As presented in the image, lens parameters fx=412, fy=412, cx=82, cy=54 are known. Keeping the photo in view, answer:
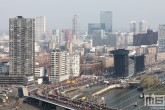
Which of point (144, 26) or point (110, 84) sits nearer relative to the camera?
point (110, 84)

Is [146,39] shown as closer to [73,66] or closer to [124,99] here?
[73,66]

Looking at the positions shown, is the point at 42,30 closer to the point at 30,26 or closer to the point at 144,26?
the point at 144,26

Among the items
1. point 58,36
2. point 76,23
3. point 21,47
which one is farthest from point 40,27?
point 21,47

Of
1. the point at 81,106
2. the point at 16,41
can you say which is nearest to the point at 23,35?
the point at 16,41

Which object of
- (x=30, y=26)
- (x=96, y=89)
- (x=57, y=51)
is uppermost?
(x=30, y=26)

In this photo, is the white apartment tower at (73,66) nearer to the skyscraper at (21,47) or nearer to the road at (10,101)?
the skyscraper at (21,47)

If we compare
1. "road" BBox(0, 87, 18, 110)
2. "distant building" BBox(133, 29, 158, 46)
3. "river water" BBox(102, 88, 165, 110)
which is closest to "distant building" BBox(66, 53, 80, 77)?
"river water" BBox(102, 88, 165, 110)
